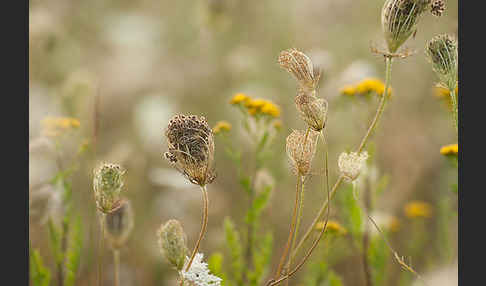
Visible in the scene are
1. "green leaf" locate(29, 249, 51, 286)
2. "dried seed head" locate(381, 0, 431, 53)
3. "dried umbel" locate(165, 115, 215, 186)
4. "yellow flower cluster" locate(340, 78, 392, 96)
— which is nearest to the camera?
"dried umbel" locate(165, 115, 215, 186)

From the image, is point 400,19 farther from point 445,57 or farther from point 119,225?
point 119,225

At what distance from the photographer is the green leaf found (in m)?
2.10

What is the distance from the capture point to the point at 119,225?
211cm

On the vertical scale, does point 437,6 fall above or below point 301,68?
above

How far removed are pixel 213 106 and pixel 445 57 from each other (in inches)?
116

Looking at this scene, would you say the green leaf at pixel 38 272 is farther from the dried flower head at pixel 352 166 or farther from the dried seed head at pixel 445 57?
the dried seed head at pixel 445 57

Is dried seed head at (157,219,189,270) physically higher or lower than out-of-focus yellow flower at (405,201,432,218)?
lower

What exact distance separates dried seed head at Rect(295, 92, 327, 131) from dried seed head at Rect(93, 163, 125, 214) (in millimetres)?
517

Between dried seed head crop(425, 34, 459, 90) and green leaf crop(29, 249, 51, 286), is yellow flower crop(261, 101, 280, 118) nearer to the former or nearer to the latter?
dried seed head crop(425, 34, 459, 90)

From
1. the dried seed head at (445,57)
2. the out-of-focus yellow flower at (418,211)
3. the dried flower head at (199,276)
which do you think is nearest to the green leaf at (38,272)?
the dried flower head at (199,276)

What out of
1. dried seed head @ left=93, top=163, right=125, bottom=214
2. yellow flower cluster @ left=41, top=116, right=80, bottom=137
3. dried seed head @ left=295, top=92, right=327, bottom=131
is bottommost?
dried seed head @ left=93, top=163, right=125, bottom=214

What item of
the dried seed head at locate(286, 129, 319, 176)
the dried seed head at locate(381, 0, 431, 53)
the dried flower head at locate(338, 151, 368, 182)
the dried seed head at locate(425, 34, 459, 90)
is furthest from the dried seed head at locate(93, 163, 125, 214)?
the dried seed head at locate(425, 34, 459, 90)

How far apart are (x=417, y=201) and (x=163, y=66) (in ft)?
7.55

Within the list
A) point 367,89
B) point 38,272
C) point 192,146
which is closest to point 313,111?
point 192,146
